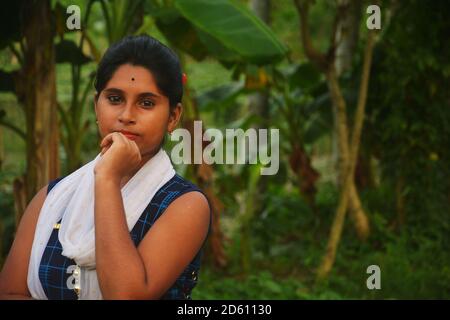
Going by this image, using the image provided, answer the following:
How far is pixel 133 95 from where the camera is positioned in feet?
4.62

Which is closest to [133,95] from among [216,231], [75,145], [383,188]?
[75,145]

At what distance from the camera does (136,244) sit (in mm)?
1400

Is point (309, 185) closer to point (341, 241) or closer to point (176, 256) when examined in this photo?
point (341, 241)

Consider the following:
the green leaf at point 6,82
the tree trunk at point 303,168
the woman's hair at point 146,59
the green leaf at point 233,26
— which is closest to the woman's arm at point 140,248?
the woman's hair at point 146,59

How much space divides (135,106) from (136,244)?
28 centimetres

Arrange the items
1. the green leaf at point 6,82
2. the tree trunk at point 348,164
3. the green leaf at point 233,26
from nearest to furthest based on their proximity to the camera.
Result: the green leaf at point 233,26, the green leaf at point 6,82, the tree trunk at point 348,164

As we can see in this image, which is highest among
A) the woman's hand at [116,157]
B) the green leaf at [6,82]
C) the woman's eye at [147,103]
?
the green leaf at [6,82]

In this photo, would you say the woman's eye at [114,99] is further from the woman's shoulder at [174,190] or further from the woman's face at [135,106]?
the woman's shoulder at [174,190]

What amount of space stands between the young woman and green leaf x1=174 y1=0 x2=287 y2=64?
1.75m

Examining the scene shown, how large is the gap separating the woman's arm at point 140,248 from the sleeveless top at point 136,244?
4 centimetres

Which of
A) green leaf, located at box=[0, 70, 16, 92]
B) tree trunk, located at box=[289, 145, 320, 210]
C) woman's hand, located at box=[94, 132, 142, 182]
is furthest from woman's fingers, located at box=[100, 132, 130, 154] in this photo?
tree trunk, located at box=[289, 145, 320, 210]

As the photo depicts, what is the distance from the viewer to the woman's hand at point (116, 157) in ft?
4.43

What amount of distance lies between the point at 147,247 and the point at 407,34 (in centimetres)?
431

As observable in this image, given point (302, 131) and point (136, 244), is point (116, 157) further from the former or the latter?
point (302, 131)
